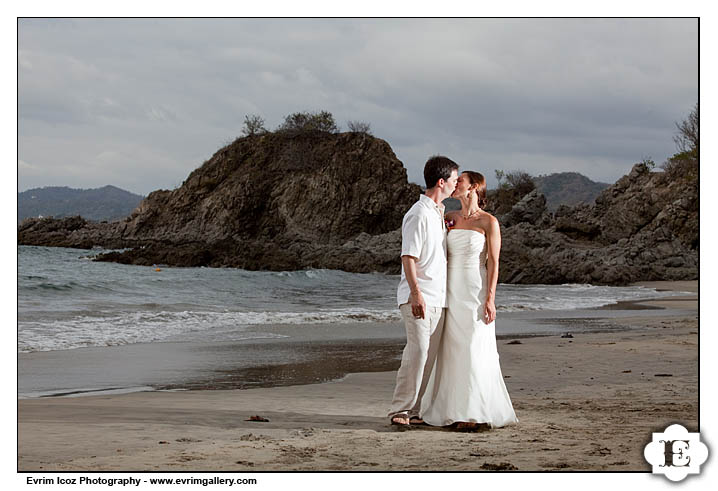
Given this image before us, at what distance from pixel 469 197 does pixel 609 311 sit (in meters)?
13.0

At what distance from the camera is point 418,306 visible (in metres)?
5.49

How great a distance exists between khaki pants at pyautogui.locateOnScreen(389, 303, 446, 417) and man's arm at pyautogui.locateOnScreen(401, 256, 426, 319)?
78 mm

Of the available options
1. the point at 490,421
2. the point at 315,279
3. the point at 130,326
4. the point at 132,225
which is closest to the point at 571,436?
the point at 490,421

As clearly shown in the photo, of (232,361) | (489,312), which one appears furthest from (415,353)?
(232,361)

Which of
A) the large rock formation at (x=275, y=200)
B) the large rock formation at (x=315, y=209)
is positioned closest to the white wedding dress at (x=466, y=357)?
the large rock formation at (x=315, y=209)

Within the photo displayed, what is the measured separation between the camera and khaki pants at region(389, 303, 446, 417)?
18.4 ft

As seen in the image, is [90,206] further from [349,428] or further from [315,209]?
[349,428]

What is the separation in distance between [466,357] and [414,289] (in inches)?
25.1

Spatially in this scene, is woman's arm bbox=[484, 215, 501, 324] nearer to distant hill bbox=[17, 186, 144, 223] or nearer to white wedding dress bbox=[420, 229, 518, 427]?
white wedding dress bbox=[420, 229, 518, 427]

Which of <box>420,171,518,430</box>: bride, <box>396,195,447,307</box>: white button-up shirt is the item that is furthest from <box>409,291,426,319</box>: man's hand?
<box>420,171,518,430</box>: bride

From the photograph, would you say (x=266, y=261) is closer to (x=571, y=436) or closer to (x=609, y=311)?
(x=609, y=311)

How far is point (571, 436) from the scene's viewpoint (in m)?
5.01

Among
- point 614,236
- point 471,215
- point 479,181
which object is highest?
point 614,236

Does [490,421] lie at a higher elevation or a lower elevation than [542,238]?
lower
